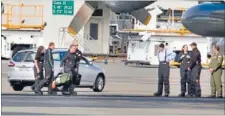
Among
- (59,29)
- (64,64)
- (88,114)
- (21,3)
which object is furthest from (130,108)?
(21,3)

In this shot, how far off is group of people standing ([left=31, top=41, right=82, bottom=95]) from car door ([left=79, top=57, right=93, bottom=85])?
1.93 meters

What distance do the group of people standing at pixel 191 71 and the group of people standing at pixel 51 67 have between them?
7.21ft

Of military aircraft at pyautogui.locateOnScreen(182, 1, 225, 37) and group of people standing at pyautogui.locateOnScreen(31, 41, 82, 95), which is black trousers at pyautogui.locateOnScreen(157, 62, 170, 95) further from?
military aircraft at pyautogui.locateOnScreen(182, 1, 225, 37)

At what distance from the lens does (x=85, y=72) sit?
21.5 metres

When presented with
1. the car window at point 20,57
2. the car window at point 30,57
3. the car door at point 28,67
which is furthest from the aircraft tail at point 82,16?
the car window at point 20,57

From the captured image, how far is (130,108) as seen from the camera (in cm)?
1464

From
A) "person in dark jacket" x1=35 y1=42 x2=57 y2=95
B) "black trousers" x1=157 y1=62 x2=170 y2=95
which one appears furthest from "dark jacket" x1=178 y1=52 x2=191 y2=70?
"person in dark jacket" x1=35 y1=42 x2=57 y2=95

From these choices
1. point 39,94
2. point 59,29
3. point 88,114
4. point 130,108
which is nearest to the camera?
point 88,114

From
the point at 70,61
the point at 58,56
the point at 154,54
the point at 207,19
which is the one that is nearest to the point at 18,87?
the point at 58,56

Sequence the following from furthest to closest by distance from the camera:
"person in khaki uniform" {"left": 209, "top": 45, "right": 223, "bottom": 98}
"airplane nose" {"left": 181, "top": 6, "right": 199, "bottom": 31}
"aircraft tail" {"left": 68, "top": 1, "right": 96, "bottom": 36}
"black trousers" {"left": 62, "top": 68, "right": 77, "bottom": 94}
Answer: "person in khaki uniform" {"left": 209, "top": 45, "right": 223, "bottom": 98} < "black trousers" {"left": 62, "top": 68, "right": 77, "bottom": 94} < "aircraft tail" {"left": 68, "top": 1, "right": 96, "bottom": 36} < "airplane nose" {"left": 181, "top": 6, "right": 199, "bottom": 31}

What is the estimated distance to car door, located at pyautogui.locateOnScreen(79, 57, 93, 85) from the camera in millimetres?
21375

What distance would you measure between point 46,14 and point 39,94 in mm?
16811

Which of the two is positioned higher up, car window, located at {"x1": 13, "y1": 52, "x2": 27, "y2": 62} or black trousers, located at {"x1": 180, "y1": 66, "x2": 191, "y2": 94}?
car window, located at {"x1": 13, "y1": 52, "x2": 27, "y2": 62}

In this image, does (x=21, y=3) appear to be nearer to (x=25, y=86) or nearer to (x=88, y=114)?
(x=25, y=86)
